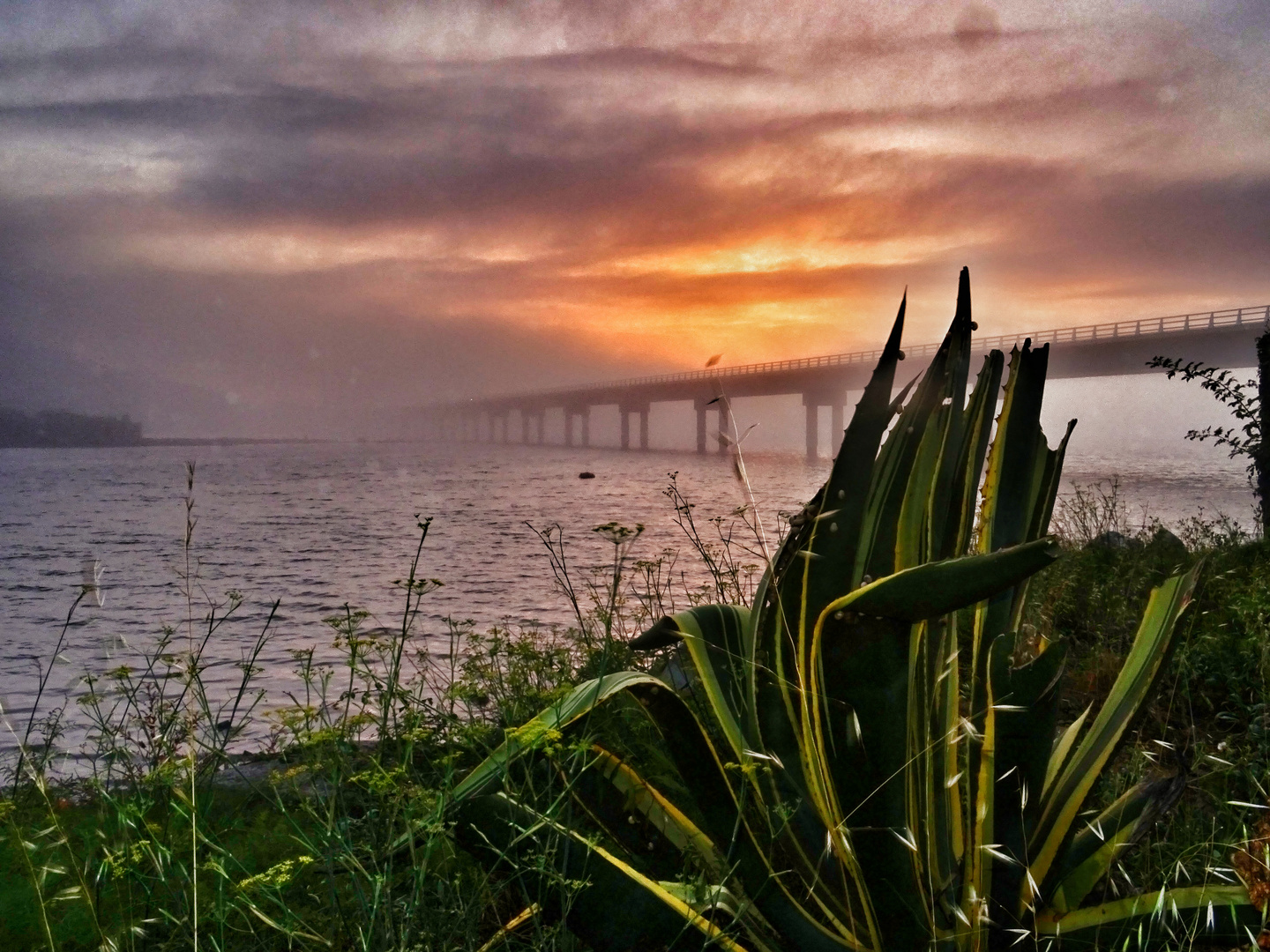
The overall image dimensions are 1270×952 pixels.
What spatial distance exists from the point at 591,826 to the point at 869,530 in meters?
Answer: 0.87

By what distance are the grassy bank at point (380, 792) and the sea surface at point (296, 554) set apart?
1.03 ft

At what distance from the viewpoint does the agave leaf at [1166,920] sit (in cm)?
144

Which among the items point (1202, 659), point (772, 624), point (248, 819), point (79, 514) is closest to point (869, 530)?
point (772, 624)

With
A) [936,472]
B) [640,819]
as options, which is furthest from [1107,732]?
[640,819]

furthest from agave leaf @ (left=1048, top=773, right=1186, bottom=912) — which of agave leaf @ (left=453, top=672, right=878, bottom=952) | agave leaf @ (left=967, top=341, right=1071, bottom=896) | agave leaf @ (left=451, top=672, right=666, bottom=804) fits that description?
agave leaf @ (left=451, top=672, right=666, bottom=804)

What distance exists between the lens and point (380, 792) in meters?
1.31

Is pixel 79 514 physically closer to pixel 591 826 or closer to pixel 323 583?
pixel 323 583

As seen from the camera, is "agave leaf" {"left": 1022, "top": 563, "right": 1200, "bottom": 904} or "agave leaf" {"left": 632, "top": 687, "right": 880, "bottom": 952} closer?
"agave leaf" {"left": 632, "top": 687, "right": 880, "bottom": 952}

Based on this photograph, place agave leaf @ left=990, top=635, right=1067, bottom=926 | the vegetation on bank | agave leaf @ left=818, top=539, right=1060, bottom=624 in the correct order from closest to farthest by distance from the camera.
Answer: agave leaf @ left=818, top=539, right=1060, bottom=624 < the vegetation on bank < agave leaf @ left=990, top=635, right=1067, bottom=926

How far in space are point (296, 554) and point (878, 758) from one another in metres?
16.7

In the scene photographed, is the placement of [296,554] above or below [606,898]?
below

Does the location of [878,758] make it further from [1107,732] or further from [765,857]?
[1107,732]

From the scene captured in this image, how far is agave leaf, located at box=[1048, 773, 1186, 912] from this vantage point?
160cm

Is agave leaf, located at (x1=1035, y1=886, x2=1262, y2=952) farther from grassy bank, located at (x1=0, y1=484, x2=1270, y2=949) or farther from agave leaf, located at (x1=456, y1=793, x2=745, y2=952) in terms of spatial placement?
agave leaf, located at (x1=456, y1=793, x2=745, y2=952)
